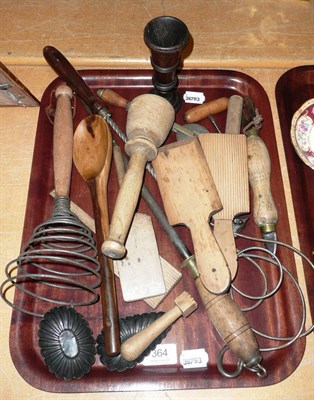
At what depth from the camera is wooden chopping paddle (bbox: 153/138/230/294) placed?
60 centimetres

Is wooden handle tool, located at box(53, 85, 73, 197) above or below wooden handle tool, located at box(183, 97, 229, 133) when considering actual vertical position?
below

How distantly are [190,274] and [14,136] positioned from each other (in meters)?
0.50

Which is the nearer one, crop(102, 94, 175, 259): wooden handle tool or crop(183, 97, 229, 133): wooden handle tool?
crop(102, 94, 175, 259): wooden handle tool

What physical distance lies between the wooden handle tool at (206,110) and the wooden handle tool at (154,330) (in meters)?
0.37

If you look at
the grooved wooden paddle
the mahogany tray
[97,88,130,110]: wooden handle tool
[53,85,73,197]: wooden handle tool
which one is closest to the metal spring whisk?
[53,85,73,197]: wooden handle tool

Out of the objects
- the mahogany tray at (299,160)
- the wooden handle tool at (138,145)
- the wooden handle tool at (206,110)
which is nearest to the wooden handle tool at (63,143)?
the wooden handle tool at (138,145)

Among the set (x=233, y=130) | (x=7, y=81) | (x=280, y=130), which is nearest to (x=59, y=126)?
(x=7, y=81)

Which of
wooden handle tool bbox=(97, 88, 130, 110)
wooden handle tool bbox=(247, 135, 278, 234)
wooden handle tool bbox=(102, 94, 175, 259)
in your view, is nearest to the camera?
wooden handle tool bbox=(102, 94, 175, 259)

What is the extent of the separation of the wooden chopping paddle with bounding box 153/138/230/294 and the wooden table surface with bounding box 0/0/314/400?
23 cm

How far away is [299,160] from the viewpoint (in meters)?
0.83

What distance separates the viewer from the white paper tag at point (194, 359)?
0.67 metres

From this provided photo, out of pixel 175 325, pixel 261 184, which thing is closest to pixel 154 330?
pixel 175 325

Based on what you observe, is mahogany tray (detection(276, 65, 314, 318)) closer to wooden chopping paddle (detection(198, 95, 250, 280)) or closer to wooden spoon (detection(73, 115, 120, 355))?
wooden chopping paddle (detection(198, 95, 250, 280))

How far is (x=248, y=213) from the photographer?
740 millimetres
